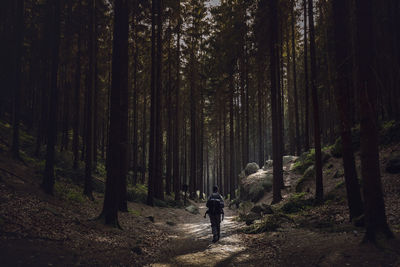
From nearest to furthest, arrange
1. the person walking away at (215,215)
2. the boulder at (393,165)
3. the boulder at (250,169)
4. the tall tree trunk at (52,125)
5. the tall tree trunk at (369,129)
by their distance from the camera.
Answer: the tall tree trunk at (369,129)
the person walking away at (215,215)
the boulder at (393,165)
the tall tree trunk at (52,125)
the boulder at (250,169)

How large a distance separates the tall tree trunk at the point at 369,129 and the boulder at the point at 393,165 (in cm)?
590

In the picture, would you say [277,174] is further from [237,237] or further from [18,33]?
[18,33]

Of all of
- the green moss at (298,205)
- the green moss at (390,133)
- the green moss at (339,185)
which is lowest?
the green moss at (298,205)

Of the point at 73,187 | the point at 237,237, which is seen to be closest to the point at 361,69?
the point at 237,237

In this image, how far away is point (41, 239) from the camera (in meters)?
6.57

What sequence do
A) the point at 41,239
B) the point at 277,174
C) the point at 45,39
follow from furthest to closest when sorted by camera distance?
the point at 45,39 < the point at 277,174 < the point at 41,239

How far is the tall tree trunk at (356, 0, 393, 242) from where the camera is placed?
21.1ft

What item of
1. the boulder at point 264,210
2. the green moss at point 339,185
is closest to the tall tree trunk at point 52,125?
the boulder at point 264,210

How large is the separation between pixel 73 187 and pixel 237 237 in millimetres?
9511

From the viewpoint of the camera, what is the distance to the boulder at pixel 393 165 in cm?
1120

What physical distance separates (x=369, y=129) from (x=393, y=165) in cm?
631

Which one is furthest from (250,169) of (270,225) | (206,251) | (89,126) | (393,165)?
(206,251)

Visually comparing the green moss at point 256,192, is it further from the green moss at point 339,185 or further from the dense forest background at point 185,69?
the green moss at point 339,185

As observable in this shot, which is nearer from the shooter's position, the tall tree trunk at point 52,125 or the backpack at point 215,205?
the backpack at point 215,205
